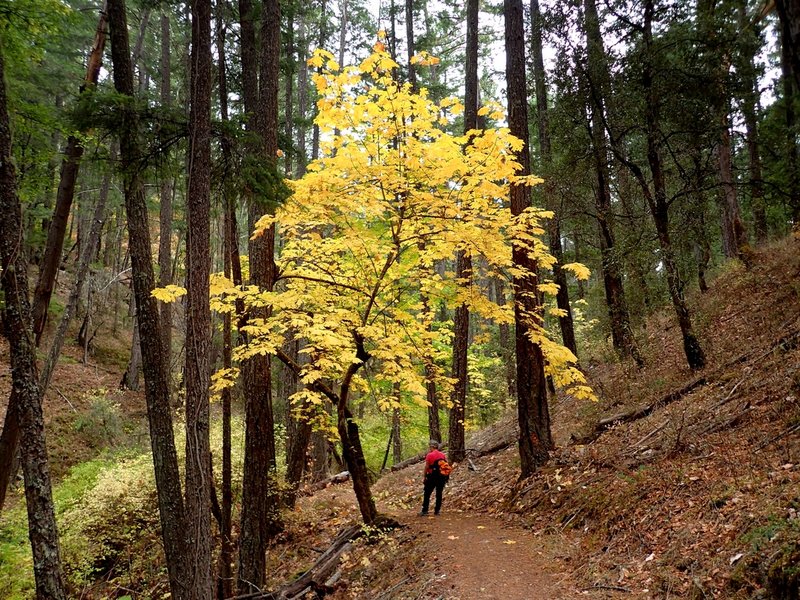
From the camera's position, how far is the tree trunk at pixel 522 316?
877 cm

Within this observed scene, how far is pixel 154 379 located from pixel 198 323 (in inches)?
74.6

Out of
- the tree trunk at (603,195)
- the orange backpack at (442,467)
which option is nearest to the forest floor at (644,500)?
the orange backpack at (442,467)

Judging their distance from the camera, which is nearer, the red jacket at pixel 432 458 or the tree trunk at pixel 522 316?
the tree trunk at pixel 522 316

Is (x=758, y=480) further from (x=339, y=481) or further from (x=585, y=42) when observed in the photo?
(x=339, y=481)

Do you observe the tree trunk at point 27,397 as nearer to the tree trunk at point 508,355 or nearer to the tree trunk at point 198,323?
the tree trunk at point 198,323

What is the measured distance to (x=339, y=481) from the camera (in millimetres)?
14914

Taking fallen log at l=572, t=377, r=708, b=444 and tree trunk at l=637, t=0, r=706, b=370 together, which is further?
tree trunk at l=637, t=0, r=706, b=370

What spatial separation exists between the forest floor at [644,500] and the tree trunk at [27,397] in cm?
399

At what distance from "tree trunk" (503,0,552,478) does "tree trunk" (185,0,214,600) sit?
5281 mm

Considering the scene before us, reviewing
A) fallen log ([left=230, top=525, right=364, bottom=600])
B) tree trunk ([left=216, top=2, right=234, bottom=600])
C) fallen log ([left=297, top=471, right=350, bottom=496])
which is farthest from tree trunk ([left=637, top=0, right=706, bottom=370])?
fallen log ([left=297, top=471, right=350, bottom=496])

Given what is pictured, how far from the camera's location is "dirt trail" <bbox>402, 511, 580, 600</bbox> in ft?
18.1

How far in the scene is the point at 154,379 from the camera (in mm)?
6883

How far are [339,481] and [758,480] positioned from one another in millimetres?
11892

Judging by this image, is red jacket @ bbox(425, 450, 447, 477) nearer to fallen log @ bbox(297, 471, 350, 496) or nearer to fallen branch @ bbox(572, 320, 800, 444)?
fallen branch @ bbox(572, 320, 800, 444)
